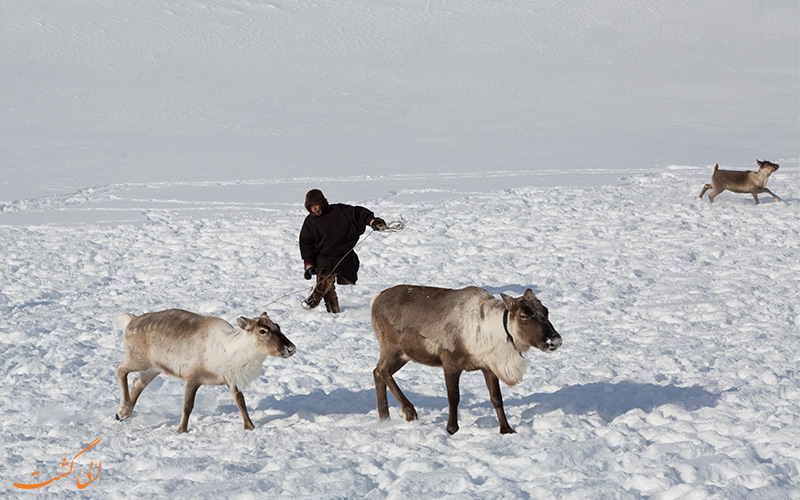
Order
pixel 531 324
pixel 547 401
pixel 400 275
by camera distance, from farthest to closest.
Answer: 1. pixel 400 275
2. pixel 547 401
3. pixel 531 324

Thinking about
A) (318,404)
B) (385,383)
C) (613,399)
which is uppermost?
(385,383)

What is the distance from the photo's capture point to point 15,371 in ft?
24.7

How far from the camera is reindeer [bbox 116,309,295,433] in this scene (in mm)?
5934

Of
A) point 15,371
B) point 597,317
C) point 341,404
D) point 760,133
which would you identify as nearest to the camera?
point 341,404

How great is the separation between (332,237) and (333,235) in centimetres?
3

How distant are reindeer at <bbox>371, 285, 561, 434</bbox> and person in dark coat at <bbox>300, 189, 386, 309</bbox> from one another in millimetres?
3058

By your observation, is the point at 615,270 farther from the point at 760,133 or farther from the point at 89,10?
the point at 89,10

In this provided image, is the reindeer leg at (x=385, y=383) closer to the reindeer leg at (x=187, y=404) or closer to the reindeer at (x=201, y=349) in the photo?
the reindeer at (x=201, y=349)

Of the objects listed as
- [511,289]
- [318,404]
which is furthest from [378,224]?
[318,404]

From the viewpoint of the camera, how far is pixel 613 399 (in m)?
6.82

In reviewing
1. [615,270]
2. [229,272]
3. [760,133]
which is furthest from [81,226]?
[760,133]

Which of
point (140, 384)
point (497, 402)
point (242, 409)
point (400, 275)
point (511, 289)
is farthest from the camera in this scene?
point (400, 275)

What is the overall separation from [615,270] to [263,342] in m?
6.41

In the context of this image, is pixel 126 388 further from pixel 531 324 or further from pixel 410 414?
pixel 531 324
